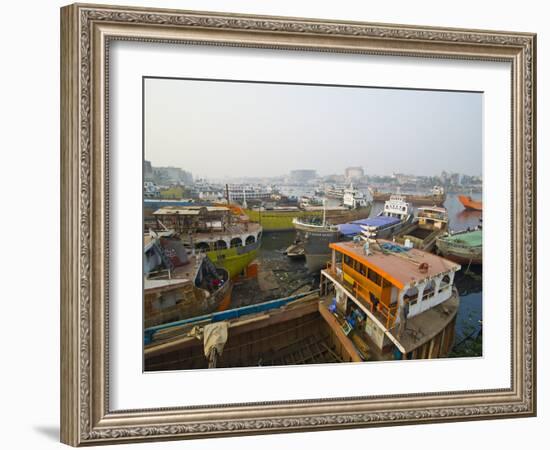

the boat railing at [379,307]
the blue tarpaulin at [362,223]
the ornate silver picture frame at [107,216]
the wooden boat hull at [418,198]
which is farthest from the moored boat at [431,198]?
the ornate silver picture frame at [107,216]

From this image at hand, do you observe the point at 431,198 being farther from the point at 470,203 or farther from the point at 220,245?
the point at 220,245

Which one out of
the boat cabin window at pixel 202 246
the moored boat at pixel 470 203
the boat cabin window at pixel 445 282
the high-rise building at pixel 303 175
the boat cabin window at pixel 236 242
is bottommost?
the boat cabin window at pixel 445 282

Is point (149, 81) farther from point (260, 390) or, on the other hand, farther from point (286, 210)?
point (260, 390)

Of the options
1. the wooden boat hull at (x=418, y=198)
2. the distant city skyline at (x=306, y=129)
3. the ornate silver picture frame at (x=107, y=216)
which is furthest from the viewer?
the wooden boat hull at (x=418, y=198)

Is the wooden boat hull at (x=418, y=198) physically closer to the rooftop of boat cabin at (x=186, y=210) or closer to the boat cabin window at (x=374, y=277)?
Result: the boat cabin window at (x=374, y=277)

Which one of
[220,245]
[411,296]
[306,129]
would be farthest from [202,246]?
[411,296]

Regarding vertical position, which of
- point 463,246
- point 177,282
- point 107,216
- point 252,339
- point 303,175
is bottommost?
point 252,339
